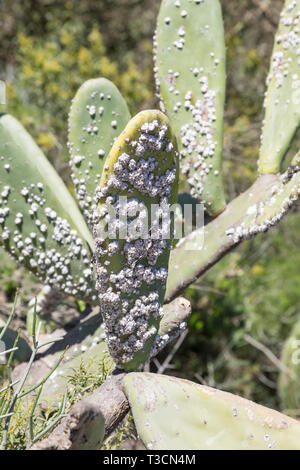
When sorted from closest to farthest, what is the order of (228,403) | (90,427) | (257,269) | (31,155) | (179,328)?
(90,427), (228,403), (179,328), (31,155), (257,269)

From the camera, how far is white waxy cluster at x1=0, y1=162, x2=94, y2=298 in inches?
42.4

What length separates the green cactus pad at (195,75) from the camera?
3.88 ft

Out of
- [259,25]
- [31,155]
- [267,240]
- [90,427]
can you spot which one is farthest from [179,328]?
[259,25]

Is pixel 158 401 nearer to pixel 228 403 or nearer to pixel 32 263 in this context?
pixel 228 403

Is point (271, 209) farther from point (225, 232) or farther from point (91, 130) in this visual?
point (91, 130)

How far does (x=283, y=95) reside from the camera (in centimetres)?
120

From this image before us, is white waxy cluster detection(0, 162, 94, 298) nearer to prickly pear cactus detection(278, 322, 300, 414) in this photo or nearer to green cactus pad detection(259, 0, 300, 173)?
green cactus pad detection(259, 0, 300, 173)

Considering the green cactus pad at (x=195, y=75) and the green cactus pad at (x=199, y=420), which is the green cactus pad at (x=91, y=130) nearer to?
the green cactus pad at (x=195, y=75)

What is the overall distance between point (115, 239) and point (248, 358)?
1.73 metres

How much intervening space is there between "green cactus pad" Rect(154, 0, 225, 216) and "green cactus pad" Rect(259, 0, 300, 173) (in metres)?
0.12

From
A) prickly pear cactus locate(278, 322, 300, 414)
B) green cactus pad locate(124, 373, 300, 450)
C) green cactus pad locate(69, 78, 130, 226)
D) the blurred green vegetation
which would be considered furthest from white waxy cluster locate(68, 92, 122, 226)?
prickly pear cactus locate(278, 322, 300, 414)

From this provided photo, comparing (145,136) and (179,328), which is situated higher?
(145,136)

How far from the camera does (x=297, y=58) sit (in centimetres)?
117

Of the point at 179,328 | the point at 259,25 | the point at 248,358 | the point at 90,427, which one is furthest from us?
the point at 259,25
